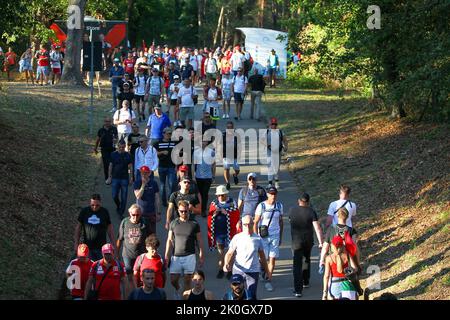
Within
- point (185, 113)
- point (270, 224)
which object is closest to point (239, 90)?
point (185, 113)

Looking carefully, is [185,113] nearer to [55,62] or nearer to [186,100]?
[186,100]

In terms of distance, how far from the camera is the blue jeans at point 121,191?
701 inches

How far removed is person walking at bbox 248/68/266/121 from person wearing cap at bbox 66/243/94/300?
16932mm

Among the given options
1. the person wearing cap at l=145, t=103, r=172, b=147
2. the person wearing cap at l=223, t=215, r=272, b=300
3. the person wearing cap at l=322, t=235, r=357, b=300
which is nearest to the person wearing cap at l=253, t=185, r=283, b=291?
the person wearing cap at l=223, t=215, r=272, b=300

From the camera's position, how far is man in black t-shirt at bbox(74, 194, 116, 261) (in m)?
13.5

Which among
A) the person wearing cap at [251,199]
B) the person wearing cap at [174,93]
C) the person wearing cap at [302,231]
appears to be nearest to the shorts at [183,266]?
the person wearing cap at [302,231]

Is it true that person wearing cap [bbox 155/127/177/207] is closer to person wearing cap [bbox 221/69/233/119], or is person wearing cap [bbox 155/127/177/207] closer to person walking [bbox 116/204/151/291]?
person walking [bbox 116/204/151/291]

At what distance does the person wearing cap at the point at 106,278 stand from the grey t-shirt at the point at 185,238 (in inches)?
50.9

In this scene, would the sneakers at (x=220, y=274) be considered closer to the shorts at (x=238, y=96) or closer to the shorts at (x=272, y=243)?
the shorts at (x=272, y=243)

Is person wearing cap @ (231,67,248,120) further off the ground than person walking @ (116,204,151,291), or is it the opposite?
person wearing cap @ (231,67,248,120)

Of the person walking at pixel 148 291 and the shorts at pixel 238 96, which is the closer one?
the person walking at pixel 148 291

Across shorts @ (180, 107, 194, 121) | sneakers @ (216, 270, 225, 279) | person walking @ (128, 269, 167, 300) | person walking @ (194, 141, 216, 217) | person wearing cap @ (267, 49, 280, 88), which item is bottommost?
sneakers @ (216, 270, 225, 279)

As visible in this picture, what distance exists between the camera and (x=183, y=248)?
12953 mm
